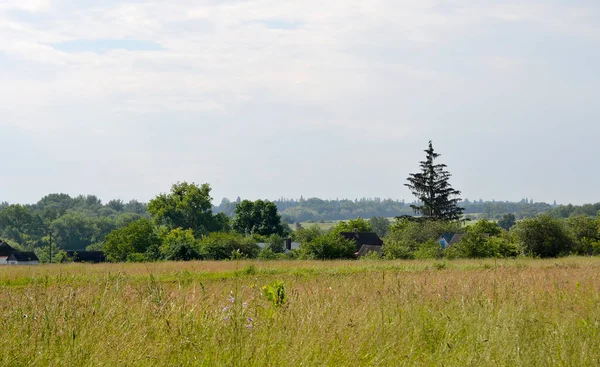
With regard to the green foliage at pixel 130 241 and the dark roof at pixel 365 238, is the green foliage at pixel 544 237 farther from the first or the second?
the dark roof at pixel 365 238

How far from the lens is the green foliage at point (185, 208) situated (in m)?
105

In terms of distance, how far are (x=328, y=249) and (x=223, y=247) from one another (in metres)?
8.04

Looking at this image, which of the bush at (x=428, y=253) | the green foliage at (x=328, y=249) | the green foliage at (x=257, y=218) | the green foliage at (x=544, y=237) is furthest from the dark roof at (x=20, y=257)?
the green foliage at (x=544, y=237)

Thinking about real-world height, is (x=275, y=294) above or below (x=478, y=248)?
above

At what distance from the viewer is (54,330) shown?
581 cm

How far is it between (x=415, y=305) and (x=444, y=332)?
0.89 meters

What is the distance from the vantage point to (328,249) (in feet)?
154

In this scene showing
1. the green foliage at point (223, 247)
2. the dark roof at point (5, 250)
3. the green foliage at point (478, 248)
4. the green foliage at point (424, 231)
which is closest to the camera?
the green foliage at point (478, 248)

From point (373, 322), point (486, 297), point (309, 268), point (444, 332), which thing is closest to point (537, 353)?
point (444, 332)

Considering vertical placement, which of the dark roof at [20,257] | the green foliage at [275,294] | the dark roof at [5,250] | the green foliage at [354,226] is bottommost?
the dark roof at [20,257]

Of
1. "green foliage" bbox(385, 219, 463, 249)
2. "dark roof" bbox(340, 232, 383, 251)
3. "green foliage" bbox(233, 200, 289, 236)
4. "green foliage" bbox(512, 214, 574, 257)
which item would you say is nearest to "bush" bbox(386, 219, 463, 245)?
"green foliage" bbox(385, 219, 463, 249)

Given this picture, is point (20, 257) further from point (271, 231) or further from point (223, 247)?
point (223, 247)

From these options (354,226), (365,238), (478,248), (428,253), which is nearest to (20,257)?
(365,238)

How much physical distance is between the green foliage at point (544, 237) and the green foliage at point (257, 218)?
6475 centimetres
